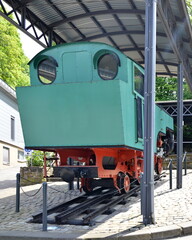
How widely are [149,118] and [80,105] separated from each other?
5.47ft

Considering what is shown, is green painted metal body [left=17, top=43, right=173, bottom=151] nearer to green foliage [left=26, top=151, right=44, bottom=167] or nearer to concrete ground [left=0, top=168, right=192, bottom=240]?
concrete ground [left=0, top=168, right=192, bottom=240]

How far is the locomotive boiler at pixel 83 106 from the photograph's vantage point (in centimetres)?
804

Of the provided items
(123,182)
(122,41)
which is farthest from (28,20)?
(123,182)

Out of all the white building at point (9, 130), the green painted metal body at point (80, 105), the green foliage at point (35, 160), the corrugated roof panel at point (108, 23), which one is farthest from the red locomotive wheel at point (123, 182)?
the white building at point (9, 130)

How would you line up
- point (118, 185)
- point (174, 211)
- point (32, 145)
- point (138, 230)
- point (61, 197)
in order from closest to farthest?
point (138, 230) < point (174, 211) < point (32, 145) < point (118, 185) < point (61, 197)

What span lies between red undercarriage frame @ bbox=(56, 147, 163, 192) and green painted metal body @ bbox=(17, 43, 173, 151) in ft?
1.57

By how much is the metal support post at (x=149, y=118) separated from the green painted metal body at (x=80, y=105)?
2.23 feet

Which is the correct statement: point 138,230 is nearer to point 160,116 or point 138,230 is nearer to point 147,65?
point 147,65

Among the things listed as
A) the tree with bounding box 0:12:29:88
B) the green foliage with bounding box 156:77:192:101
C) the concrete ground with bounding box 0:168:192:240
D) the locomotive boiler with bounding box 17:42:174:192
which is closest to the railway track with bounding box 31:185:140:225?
the concrete ground with bounding box 0:168:192:240

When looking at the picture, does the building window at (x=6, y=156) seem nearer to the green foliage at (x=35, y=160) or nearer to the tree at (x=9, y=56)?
the tree at (x=9, y=56)

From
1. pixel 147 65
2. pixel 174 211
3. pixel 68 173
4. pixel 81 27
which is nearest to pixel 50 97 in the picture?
pixel 68 173

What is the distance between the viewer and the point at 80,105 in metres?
8.27

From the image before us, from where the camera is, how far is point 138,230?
6.54 m

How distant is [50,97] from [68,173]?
172cm
